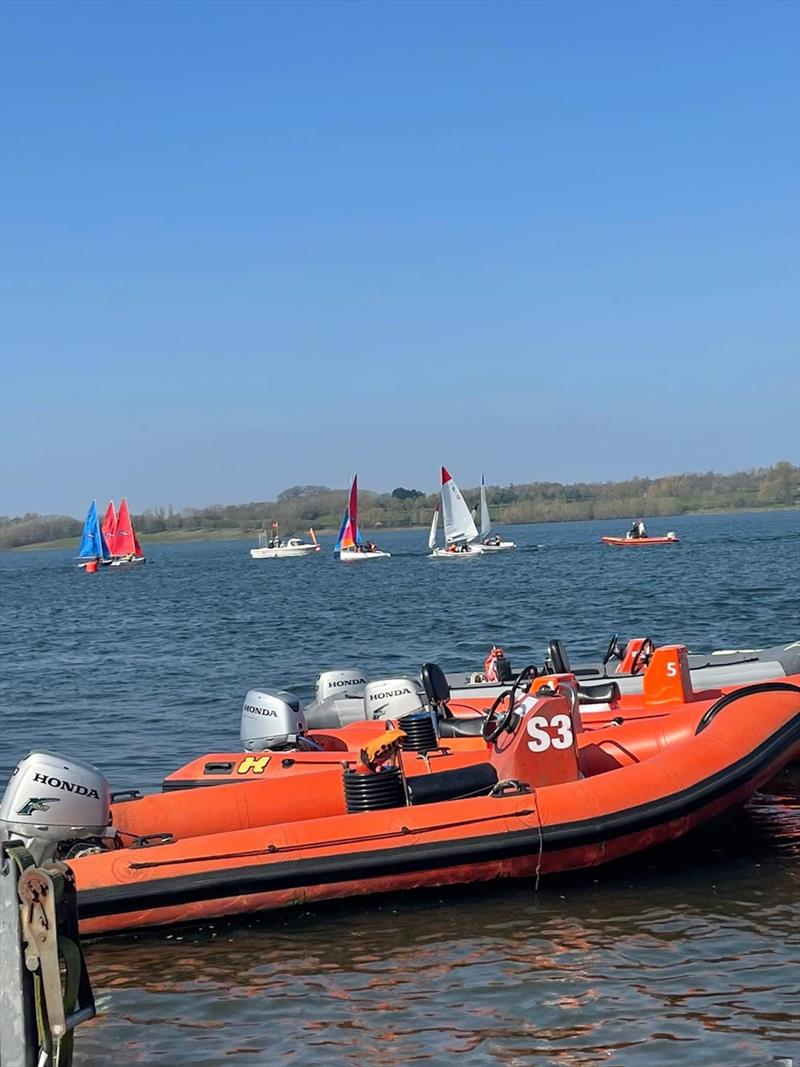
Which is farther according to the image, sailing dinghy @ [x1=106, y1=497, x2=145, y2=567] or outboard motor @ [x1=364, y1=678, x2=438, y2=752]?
sailing dinghy @ [x1=106, y1=497, x2=145, y2=567]

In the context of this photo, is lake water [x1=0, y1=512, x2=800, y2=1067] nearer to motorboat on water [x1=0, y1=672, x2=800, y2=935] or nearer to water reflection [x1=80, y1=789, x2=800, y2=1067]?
water reflection [x1=80, y1=789, x2=800, y2=1067]

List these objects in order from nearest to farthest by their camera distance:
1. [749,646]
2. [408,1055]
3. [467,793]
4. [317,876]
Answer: [408,1055] < [317,876] < [467,793] < [749,646]

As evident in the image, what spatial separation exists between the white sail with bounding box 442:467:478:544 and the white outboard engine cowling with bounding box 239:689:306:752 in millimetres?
53188

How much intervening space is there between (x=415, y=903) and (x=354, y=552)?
70726 millimetres

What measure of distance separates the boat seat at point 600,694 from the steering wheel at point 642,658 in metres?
1.66

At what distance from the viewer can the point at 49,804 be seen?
7.96 m

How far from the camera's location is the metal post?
464 cm

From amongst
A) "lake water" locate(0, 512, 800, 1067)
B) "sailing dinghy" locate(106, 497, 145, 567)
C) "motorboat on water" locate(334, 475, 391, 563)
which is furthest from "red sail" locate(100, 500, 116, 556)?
"lake water" locate(0, 512, 800, 1067)

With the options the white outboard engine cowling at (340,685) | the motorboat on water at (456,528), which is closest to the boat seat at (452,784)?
the white outboard engine cowling at (340,685)

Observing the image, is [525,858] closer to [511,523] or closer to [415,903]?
[415,903]

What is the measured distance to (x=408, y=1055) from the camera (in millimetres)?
6164

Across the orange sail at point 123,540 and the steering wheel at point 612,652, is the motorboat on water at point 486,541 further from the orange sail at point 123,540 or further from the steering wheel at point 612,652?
the steering wheel at point 612,652

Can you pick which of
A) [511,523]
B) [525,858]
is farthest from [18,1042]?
[511,523]

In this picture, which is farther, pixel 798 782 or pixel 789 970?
pixel 798 782
